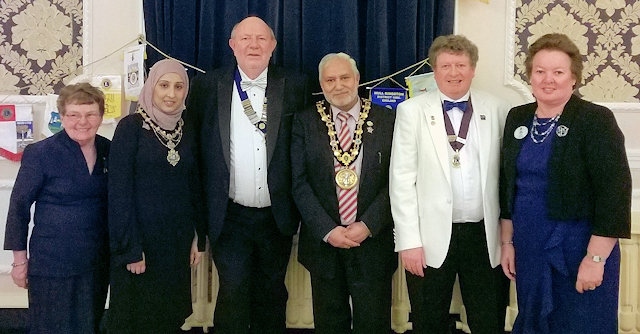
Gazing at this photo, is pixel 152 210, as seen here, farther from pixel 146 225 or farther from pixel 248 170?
pixel 248 170

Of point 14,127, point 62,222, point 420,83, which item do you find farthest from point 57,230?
point 420,83

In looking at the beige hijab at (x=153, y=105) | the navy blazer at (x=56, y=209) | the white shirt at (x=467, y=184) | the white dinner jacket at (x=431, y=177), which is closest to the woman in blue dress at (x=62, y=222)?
the navy blazer at (x=56, y=209)

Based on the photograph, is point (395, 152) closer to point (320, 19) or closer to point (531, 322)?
point (531, 322)

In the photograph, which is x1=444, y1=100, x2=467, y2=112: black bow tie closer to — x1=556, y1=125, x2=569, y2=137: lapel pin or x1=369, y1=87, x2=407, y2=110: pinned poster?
x1=556, y1=125, x2=569, y2=137: lapel pin

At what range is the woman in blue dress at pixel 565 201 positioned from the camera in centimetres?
172

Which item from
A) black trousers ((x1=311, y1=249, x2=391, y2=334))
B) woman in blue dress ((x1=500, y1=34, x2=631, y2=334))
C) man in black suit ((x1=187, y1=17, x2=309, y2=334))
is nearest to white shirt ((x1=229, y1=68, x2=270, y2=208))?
man in black suit ((x1=187, y1=17, x2=309, y2=334))

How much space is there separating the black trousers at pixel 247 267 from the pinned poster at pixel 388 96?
85 centimetres

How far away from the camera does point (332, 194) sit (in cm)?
214

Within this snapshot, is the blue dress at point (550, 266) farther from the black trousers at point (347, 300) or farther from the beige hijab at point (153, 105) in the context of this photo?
the beige hijab at point (153, 105)

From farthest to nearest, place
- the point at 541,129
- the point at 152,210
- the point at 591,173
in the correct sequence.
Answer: the point at 152,210 < the point at 541,129 < the point at 591,173

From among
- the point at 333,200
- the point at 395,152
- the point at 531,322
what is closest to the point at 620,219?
the point at 531,322

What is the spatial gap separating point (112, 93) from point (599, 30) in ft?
8.89

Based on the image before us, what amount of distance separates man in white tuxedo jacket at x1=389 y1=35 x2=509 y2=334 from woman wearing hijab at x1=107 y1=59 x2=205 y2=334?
36.7 inches

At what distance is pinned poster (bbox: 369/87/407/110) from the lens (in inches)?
104
